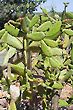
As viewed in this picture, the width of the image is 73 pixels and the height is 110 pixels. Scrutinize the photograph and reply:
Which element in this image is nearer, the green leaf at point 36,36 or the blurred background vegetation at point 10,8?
the green leaf at point 36,36

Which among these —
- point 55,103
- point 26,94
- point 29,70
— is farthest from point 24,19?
point 55,103

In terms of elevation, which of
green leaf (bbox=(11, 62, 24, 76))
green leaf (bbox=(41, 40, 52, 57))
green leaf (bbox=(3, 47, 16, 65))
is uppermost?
green leaf (bbox=(41, 40, 52, 57))

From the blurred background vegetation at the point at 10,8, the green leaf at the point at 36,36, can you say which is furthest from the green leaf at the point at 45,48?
the blurred background vegetation at the point at 10,8

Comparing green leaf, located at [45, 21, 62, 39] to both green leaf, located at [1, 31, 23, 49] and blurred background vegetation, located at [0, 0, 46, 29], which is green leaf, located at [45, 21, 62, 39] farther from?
blurred background vegetation, located at [0, 0, 46, 29]

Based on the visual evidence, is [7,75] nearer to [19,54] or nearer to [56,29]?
[19,54]

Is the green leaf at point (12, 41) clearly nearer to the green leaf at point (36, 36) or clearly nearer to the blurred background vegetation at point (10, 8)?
the green leaf at point (36, 36)

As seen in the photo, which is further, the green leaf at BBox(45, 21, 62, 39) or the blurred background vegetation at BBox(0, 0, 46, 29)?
the blurred background vegetation at BBox(0, 0, 46, 29)

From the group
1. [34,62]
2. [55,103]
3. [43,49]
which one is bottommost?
[55,103]

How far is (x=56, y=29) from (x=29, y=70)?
0.47 ft

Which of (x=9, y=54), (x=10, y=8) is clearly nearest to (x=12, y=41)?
(x=9, y=54)

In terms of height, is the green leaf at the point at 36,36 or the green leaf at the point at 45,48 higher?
the green leaf at the point at 36,36

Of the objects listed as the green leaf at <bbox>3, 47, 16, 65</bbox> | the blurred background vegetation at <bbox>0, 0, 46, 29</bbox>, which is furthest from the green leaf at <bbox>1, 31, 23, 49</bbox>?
the blurred background vegetation at <bbox>0, 0, 46, 29</bbox>

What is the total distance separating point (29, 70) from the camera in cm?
104

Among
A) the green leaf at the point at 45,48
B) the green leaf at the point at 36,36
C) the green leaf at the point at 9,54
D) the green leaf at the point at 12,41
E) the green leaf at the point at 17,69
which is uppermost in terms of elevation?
the green leaf at the point at 36,36
